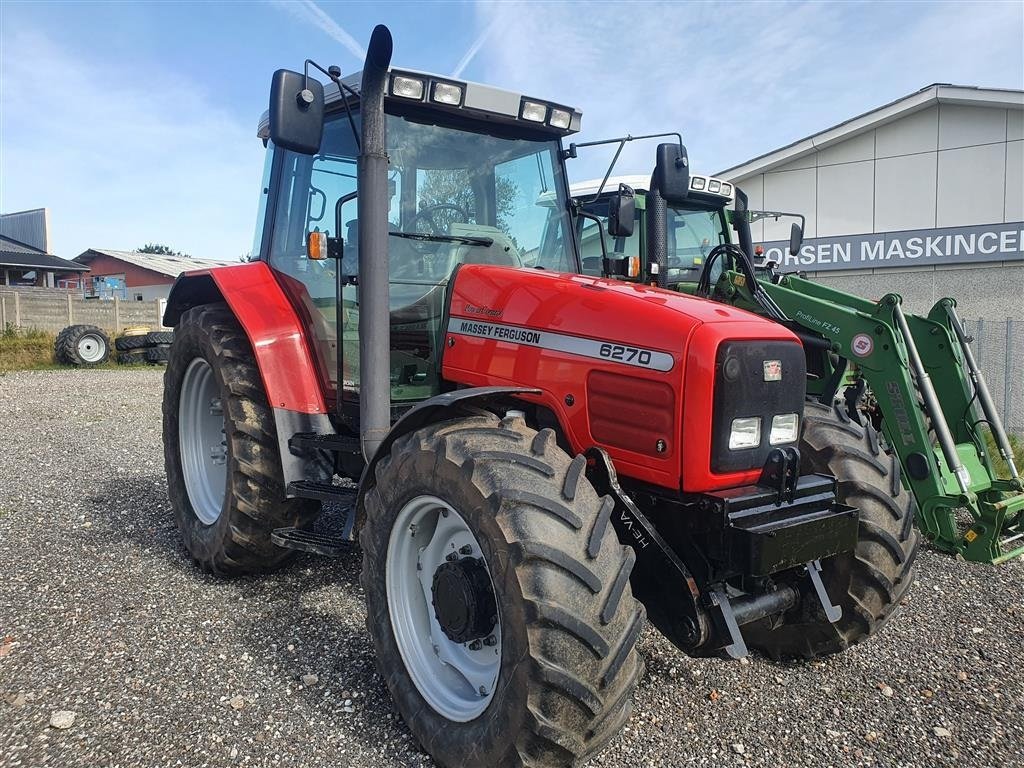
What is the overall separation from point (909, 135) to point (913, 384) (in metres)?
8.29

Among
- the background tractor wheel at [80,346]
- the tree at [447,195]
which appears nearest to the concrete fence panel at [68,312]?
the background tractor wheel at [80,346]

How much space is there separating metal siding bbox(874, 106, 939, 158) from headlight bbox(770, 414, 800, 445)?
10.6 metres

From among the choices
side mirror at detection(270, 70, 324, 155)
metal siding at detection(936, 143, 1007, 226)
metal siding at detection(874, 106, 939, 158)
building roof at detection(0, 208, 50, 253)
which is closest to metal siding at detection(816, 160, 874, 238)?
metal siding at detection(874, 106, 939, 158)

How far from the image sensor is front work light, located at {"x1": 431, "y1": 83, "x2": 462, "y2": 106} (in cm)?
332

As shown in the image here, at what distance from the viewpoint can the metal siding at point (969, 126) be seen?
10.7 meters

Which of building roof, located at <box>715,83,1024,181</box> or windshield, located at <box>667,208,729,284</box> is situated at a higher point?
building roof, located at <box>715,83,1024,181</box>

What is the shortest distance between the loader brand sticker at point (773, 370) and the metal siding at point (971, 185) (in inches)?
401

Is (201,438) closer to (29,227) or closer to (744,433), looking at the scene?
(744,433)

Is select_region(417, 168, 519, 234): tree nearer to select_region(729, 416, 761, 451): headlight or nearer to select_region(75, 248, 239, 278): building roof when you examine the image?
select_region(729, 416, 761, 451): headlight

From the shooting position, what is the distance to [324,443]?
11.8ft

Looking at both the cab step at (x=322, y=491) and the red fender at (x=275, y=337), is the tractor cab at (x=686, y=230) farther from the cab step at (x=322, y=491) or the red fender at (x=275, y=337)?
the cab step at (x=322, y=491)

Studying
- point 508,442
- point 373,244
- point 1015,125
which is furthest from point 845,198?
point 508,442

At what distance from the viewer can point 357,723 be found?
2725 millimetres

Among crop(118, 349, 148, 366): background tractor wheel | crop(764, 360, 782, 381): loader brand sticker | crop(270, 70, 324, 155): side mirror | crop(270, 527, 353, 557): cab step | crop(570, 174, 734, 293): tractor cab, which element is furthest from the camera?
crop(118, 349, 148, 366): background tractor wheel
